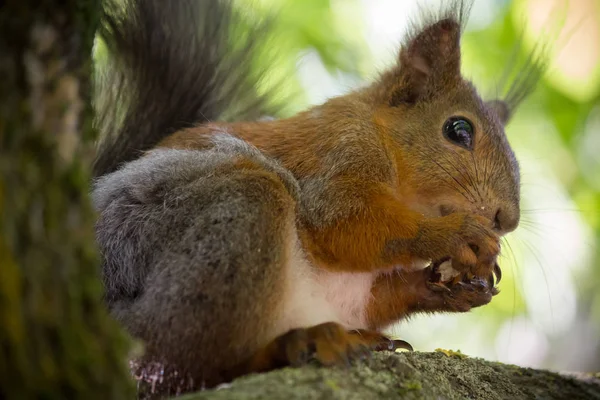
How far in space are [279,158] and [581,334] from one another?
104 inches

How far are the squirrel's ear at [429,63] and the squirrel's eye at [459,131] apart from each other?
144mm

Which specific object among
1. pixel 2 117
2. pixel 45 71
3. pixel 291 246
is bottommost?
pixel 2 117

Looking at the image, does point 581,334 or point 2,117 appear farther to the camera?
point 581,334

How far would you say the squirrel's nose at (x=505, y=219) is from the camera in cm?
186

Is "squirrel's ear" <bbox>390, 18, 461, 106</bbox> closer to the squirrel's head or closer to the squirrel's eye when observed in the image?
the squirrel's head

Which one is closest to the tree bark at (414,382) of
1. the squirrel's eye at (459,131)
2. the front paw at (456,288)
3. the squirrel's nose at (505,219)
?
the front paw at (456,288)

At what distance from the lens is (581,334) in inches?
141

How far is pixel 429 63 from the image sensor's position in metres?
2.12

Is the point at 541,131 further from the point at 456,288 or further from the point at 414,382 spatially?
the point at 414,382

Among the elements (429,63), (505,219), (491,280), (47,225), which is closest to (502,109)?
(429,63)

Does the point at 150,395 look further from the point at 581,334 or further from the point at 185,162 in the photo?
the point at 581,334

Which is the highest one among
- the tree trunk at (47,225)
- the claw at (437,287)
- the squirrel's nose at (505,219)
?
the squirrel's nose at (505,219)

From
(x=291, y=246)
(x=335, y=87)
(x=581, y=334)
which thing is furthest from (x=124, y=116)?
(x=581, y=334)

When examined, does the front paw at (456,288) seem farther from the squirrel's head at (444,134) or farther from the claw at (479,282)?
the squirrel's head at (444,134)
